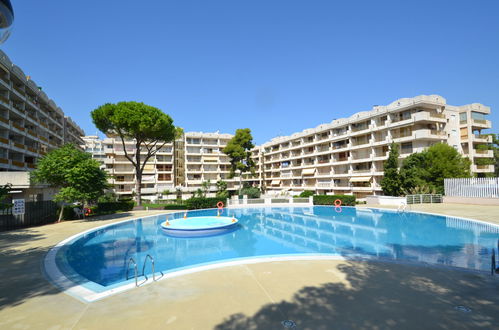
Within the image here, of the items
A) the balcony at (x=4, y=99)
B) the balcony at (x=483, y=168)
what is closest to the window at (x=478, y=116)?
the balcony at (x=483, y=168)

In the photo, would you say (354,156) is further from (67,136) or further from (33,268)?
(67,136)

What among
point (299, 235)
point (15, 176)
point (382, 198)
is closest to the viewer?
point (299, 235)

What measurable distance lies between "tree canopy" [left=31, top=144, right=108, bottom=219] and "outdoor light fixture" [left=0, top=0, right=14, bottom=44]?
2279 centimetres

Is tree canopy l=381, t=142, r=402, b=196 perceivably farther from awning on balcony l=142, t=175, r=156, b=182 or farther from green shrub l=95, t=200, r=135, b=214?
awning on balcony l=142, t=175, r=156, b=182

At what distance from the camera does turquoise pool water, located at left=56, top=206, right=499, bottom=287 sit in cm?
1248

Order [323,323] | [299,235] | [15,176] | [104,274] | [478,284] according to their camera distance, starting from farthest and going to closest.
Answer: [15,176], [299,235], [104,274], [478,284], [323,323]

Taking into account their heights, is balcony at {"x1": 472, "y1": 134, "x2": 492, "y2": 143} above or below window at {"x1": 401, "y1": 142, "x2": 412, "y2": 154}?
above

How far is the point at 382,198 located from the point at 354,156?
614 inches

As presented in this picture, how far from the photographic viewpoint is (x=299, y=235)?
65.4ft

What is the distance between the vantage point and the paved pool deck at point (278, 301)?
5.59 metres

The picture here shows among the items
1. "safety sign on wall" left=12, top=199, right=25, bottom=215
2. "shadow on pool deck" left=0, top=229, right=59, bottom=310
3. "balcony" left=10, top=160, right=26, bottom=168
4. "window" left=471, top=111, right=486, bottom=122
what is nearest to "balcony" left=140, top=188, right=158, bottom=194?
"balcony" left=10, top=160, right=26, bottom=168

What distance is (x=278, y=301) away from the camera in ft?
21.8

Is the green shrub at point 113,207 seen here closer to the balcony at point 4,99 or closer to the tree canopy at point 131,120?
the tree canopy at point 131,120

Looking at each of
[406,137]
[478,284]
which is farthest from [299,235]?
[406,137]
